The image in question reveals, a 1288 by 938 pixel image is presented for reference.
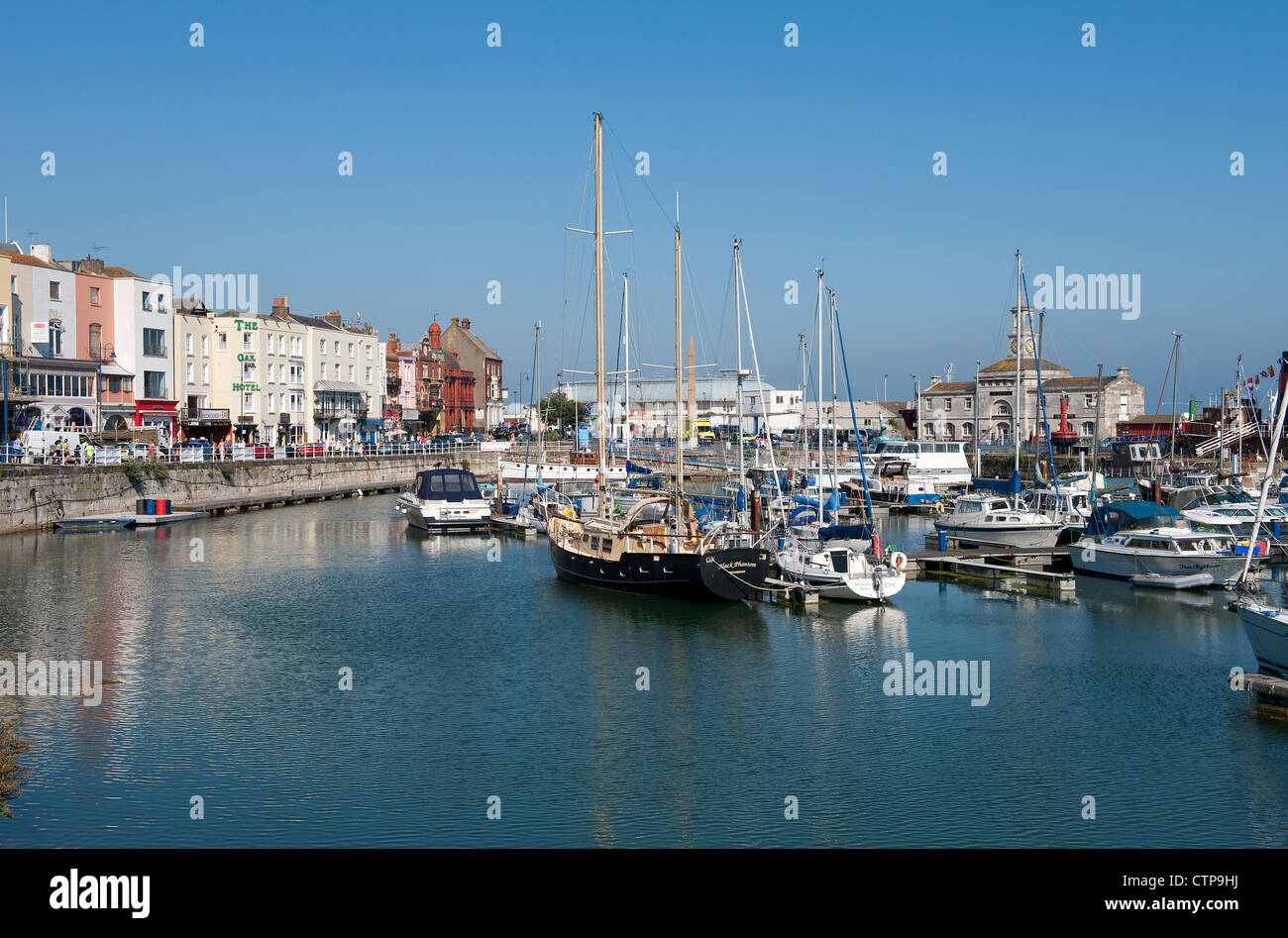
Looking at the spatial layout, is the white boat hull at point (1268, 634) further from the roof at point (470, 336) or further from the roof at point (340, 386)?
the roof at point (470, 336)

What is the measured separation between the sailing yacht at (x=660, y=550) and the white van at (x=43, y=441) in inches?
1362

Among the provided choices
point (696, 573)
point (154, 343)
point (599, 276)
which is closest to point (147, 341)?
point (154, 343)

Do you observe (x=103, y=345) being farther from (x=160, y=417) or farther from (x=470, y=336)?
(x=470, y=336)

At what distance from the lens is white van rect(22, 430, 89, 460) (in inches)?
2414

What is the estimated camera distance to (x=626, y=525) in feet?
124

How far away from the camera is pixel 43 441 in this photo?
6275 centimetres

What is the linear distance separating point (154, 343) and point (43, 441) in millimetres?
16266

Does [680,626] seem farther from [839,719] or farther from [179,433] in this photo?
[179,433]

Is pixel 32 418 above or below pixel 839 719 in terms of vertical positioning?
above

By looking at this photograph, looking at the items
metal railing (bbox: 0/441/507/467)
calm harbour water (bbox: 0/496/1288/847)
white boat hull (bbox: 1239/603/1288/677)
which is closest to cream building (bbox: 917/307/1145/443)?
metal railing (bbox: 0/441/507/467)

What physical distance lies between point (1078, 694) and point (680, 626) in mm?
11749

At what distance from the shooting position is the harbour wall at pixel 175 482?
5472 cm
